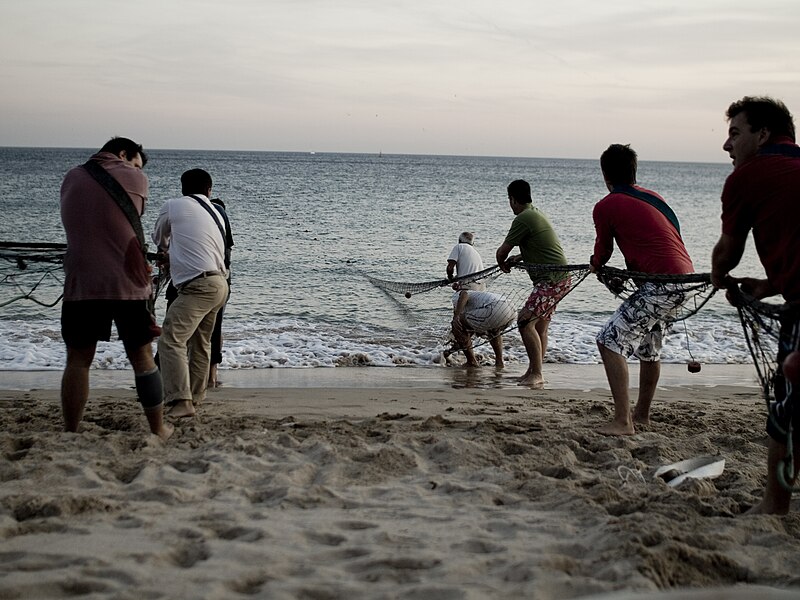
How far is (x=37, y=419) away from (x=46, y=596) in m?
3.23

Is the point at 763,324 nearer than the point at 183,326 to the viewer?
Yes

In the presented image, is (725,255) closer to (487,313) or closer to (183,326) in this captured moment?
(183,326)

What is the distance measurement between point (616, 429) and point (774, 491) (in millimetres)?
1841

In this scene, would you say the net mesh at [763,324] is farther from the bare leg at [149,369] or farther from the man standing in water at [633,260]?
the bare leg at [149,369]

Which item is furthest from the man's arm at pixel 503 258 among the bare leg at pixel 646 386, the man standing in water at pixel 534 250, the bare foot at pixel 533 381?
the bare leg at pixel 646 386

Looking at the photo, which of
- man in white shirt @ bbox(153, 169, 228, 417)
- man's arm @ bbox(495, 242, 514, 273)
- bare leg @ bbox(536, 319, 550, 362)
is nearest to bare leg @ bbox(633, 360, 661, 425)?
man's arm @ bbox(495, 242, 514, 273)

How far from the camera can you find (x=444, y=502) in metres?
4.07

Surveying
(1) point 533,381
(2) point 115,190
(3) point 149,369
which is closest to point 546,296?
(1) point 533,381

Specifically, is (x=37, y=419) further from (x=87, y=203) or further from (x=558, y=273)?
(x=558, y=273)

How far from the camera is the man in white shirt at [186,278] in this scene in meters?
5.94

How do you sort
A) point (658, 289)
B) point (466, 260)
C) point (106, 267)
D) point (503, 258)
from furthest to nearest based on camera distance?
point (466, 260)
point (503, 258)
point (658, 289)
point (106, 267)

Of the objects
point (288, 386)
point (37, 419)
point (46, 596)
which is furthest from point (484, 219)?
point (46, 596)

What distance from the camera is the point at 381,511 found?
12.8 feet

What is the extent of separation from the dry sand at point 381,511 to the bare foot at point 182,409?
0.09m
